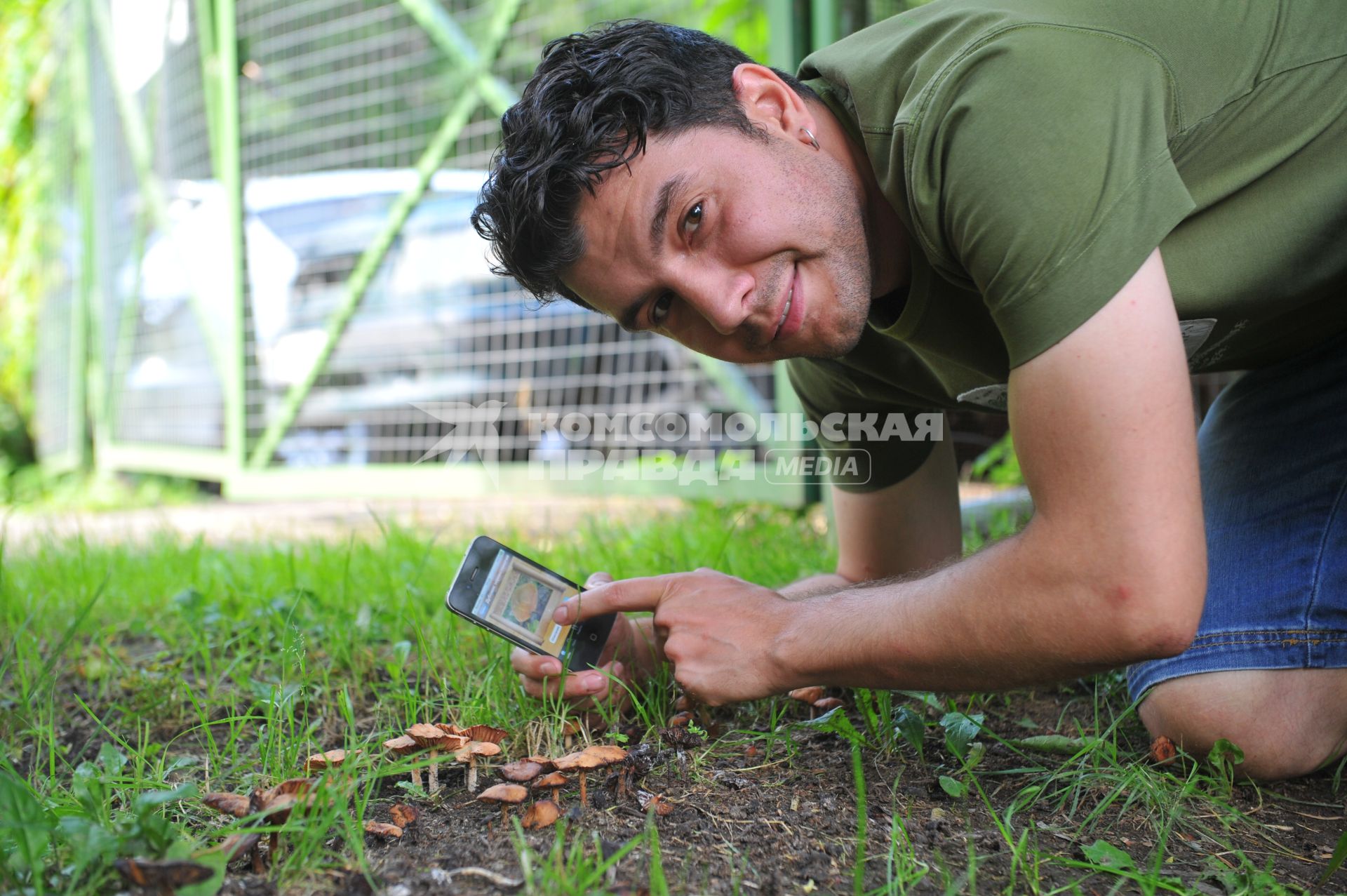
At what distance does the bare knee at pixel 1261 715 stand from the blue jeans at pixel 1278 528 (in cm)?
2

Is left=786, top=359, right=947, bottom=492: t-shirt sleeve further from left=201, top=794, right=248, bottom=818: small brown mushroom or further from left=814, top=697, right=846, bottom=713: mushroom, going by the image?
left=201, top=794, right=248, bottom=818: small brown mushroom

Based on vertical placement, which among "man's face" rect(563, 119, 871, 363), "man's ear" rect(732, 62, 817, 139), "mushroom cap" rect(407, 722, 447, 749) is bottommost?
"mushroom cap" rect(407, 722, 447, 749)

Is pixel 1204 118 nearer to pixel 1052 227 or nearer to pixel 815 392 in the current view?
pixel 1052 227

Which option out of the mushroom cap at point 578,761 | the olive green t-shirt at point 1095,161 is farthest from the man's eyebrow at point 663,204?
the mushroom cap at point 578,761

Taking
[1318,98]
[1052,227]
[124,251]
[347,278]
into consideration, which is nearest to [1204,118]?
[1318,98]

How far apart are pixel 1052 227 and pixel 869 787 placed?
813mm

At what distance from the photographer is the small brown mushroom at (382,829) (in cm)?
122

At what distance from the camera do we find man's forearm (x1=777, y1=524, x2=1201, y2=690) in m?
1.21

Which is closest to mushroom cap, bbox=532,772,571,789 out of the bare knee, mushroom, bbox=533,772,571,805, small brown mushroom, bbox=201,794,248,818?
mushroom, bbox=533,772,571,805

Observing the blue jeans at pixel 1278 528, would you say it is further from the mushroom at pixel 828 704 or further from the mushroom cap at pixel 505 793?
the mushroom cap at pixel 505 793

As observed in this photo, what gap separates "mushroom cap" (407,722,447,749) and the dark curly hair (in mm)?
776

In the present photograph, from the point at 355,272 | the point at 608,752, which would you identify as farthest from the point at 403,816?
the point at 355,272

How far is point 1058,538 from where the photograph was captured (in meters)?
1.21

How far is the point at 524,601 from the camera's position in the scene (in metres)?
1.66
